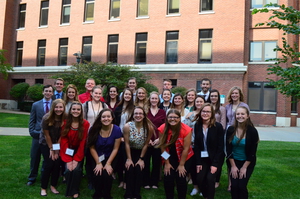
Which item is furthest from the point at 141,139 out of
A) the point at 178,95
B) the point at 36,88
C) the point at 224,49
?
the point at 36,88

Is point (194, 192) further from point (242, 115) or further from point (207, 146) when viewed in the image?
point (242, 115)

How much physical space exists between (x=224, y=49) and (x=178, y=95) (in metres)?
14.6

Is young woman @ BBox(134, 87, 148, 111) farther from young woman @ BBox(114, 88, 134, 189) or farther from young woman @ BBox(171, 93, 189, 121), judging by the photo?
young woman @ BBox(171, 93, 189, 121)

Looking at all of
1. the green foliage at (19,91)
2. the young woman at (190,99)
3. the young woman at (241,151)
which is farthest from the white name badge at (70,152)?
the green foliage at (19,91)

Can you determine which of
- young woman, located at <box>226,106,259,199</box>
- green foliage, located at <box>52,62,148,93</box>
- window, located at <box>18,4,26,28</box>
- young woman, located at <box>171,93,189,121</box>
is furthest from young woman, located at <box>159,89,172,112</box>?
window, located at <box>18,4,26,28</box>

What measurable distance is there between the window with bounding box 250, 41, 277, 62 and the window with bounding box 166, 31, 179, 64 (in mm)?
5904

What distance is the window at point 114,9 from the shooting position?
71.4ft

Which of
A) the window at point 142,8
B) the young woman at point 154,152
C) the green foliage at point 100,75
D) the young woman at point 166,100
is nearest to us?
the young woman at point 154,152

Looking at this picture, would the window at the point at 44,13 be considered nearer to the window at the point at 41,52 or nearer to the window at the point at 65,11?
the window at the point at 41,52

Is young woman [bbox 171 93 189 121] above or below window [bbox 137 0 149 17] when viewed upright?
below

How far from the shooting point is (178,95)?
5141 millimetres

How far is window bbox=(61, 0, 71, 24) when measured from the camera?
928 inches

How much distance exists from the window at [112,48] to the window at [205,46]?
23.6 feet

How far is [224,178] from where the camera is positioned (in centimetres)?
585
